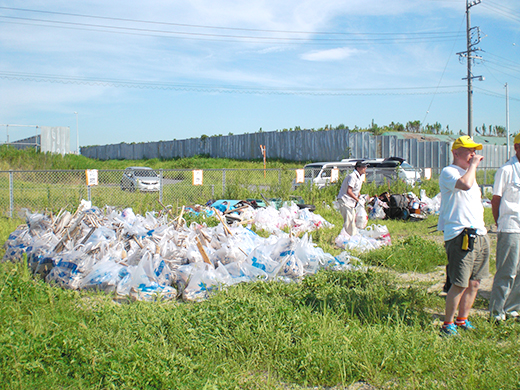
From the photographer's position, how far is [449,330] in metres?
3.65

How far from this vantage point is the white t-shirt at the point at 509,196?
399 cm

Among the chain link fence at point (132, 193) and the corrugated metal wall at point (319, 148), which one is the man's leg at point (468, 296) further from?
the corrugated metal wall at point (319, 148)

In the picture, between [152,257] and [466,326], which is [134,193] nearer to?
[152,257]

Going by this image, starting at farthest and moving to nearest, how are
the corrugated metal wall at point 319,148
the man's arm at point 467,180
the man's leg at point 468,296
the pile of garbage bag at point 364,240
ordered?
the corrugated metal wall at point 319,148, the pile of garbage bag at point 364,240, the man's leg at point 468,296, the man's arm at point 467,180

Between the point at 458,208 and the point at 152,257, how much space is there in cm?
347

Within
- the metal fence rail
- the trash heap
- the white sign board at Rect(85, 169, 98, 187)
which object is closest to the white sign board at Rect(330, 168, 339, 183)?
the metal fence rail

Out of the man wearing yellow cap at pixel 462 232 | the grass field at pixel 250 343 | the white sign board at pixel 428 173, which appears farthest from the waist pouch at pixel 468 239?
the white sign board at pixel 428 173

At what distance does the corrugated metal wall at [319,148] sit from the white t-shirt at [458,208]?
20961mm

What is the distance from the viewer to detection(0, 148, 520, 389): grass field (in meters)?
2.92

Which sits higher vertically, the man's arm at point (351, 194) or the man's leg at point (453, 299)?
the man's arm at point (351, 194)

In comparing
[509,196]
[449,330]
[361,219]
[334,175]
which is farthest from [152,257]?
[334,175]

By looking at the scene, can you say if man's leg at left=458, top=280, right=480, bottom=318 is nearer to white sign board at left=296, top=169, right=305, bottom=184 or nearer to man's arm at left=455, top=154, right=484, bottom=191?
man's arm at left=455, top=154, right=484, bottom=191

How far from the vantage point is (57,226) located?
608 cm

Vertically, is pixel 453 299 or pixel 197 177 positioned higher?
pixel 197 177
